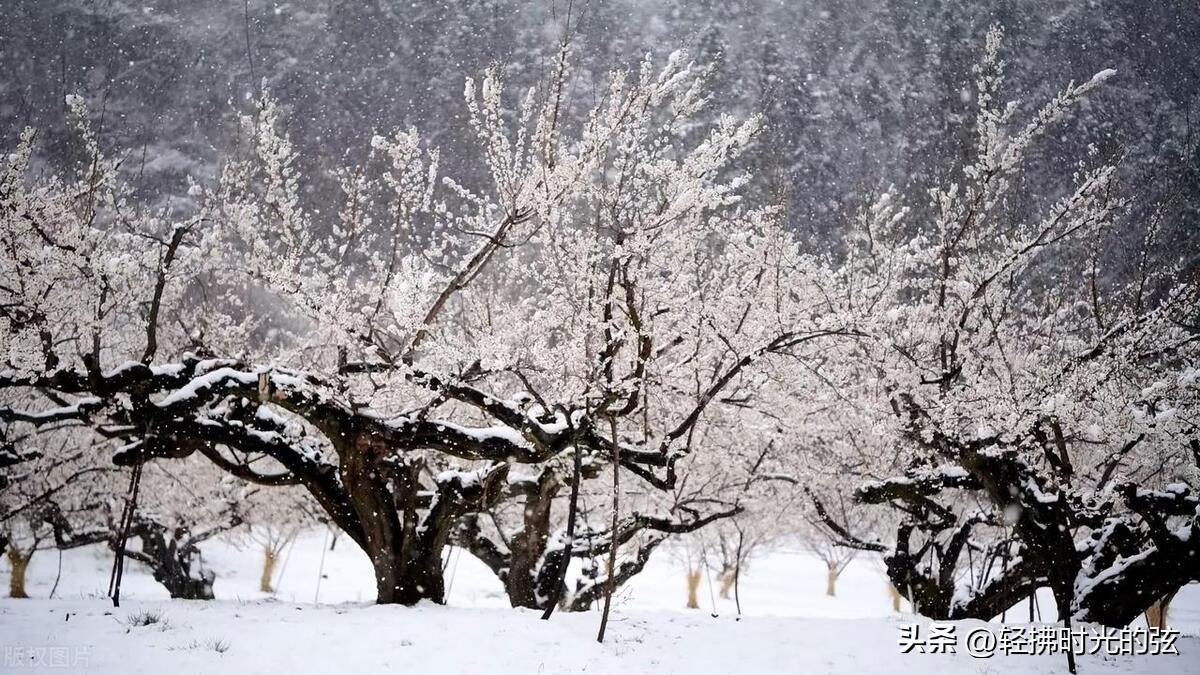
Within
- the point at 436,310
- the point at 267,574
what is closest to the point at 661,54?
the point at 267,574

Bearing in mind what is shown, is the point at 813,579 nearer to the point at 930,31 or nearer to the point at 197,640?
the point at 197,640

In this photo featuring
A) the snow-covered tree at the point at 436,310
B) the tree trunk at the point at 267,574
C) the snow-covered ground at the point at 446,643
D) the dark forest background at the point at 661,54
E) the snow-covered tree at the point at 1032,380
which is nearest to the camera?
the snow-covered ground at the point at 446,643

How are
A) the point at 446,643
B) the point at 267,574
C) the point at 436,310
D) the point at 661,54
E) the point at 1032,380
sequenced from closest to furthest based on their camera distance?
the point at 446,643, the point at 436,310, the point at 1032,380, the point at 267,574, the point at 661,54

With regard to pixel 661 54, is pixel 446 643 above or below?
below

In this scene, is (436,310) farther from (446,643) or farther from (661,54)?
(661,54)

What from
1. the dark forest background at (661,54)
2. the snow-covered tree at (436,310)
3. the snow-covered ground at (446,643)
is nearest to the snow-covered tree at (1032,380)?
the snow-covered ground at (446,643)

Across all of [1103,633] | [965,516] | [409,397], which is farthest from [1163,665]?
[409,397]

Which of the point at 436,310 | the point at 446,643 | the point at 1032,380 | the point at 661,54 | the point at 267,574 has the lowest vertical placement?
the point at 267,574

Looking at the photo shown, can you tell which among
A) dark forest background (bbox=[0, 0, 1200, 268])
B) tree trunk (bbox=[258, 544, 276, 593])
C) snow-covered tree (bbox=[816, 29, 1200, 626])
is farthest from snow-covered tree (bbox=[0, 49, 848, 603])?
dark forest background (bbox=[0, 0, 1200, 268])

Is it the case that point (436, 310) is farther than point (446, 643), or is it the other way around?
point (436, 310)

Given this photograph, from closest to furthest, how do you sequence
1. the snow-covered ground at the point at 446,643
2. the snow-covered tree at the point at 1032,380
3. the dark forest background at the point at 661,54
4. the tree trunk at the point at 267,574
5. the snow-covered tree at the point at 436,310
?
the snow-covered ground at the point at 446,643 → the snow-covered tree at the point at 436,310 → the snow-covered tree at the point at 1032,380 → the tree trunk at the point at 267,574 → the dark forest background at the point at 661,54

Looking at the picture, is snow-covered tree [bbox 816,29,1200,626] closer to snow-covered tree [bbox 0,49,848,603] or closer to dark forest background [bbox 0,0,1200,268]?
snow-covered tree [bbox 0,49,848,603]

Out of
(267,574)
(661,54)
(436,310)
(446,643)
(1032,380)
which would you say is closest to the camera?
(446,643)

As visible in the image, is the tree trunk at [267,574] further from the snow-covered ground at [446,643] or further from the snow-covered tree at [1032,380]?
the snow-covered tree at [1032,380]
